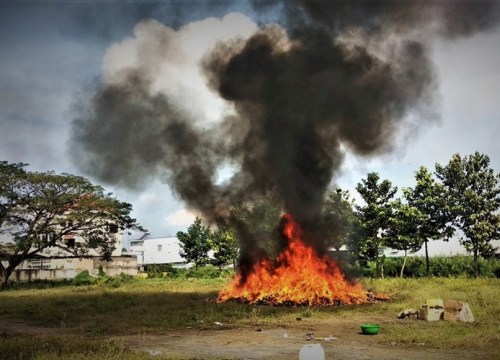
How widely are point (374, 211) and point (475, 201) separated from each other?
717 cm

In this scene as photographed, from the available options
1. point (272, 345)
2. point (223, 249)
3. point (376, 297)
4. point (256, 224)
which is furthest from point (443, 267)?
point (272, 345)

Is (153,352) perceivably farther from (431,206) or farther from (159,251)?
(159,251)

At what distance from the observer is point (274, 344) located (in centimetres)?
1205

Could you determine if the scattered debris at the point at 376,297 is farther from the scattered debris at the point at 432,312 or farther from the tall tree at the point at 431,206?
the tall tree at the point at 431,206

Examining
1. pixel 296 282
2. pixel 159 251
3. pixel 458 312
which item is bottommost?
pixel 458 312

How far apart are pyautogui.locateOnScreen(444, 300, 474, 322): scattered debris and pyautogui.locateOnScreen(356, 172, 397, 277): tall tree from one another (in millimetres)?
20060

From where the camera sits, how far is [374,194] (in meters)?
35.8

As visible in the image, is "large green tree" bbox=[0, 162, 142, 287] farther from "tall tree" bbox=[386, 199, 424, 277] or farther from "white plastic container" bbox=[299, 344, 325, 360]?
"white plastic container" bbox=[299, 344, 325, 360]

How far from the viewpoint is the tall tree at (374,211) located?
35.2 metres

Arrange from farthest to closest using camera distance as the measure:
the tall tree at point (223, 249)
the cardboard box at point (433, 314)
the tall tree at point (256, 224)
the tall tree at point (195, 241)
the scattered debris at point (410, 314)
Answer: the tall tree at point (195, 241) < the tall tree at point (223, 249) < the tall tree at point (256, 224) < the scattered debris at point (410, 314) < the cardboard box at point (433, 314)

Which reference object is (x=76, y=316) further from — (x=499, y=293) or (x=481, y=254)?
(x=481, y=254)

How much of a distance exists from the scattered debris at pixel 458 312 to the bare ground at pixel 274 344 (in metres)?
3.07

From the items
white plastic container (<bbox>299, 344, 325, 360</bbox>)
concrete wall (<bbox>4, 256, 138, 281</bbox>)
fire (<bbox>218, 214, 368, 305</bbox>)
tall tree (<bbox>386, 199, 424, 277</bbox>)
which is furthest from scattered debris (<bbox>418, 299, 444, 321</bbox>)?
concrete wall (<bbox>4, 256, 138, 281</bbox>)

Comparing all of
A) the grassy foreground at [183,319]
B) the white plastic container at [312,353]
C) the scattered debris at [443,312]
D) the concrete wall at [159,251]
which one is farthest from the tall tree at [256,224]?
the concrete wall at [159,251]
